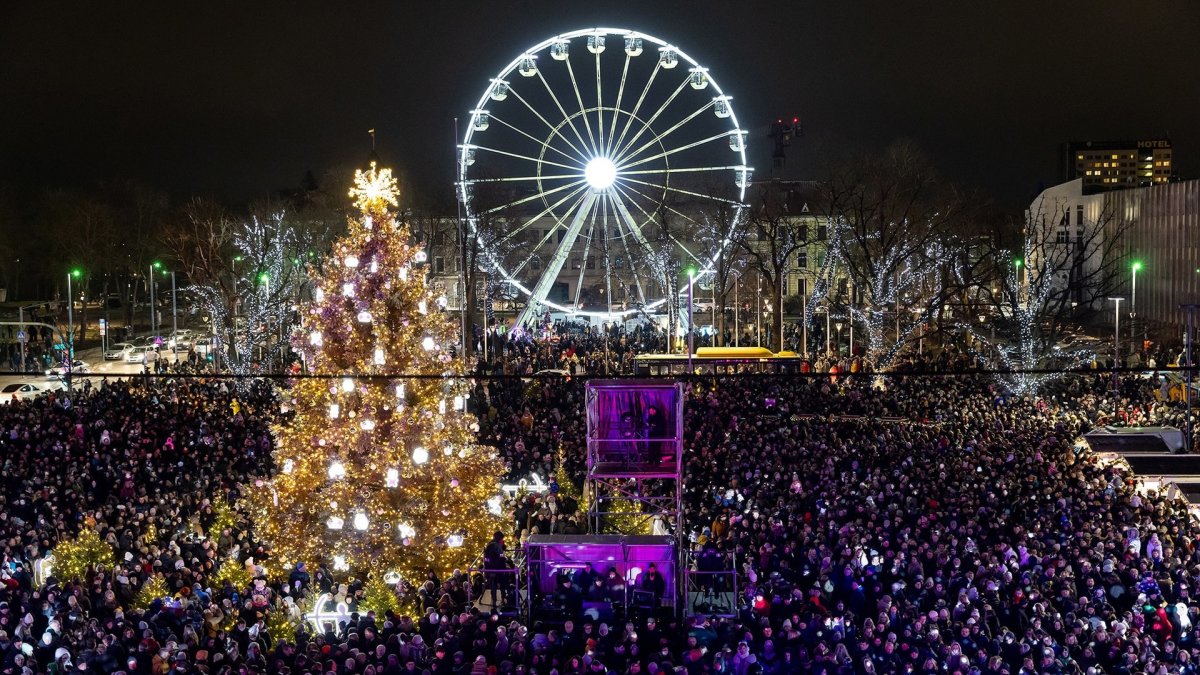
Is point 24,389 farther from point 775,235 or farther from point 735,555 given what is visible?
point 735,555

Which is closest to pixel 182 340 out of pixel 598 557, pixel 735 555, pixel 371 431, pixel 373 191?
pixel 371 431

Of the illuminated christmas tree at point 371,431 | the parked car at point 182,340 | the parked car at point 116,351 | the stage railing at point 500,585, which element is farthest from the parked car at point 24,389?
the stage railing at point 500,585

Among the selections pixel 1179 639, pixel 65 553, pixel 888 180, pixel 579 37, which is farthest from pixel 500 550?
pixel 888 180

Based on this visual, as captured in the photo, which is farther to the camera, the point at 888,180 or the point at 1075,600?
the point at 888,180

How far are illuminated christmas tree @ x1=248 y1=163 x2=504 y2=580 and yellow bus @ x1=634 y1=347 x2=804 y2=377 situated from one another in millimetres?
16032

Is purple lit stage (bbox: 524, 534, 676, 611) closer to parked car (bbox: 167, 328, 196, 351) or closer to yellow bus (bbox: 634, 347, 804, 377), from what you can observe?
yellow bus (bbox: 634, 347, 804, 377)

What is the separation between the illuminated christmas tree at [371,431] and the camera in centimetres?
1504

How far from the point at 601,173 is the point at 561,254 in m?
3.28

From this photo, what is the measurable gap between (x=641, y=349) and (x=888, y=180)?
12480 mm

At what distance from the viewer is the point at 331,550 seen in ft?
49.8

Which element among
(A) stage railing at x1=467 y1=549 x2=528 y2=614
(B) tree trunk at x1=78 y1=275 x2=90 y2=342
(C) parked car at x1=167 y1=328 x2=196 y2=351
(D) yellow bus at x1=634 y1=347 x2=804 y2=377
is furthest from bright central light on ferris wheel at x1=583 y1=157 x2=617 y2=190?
(B) tree trunk at x1=78 y1=275 x2=90 y2=342

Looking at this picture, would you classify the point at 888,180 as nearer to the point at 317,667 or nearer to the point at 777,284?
the point at 777,284

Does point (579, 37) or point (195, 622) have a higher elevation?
point (579, 37)

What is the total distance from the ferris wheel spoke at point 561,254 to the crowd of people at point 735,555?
35.7ft
